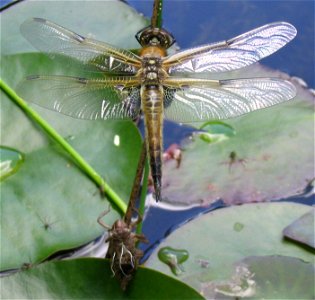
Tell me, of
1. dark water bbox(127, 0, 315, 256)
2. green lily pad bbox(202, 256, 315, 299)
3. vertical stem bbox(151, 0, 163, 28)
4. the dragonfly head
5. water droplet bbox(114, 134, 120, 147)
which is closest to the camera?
vertical stem bbox(151, 0, 163, 28)

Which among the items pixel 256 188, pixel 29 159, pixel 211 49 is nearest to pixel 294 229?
pixel 256 188

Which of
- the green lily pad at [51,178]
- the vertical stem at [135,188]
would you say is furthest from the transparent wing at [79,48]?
the vertical stem at [135,188]

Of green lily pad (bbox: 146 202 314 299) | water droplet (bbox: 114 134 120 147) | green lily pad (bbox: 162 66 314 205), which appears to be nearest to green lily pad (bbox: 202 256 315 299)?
green lily pad (bbox: 146 202 314 299)

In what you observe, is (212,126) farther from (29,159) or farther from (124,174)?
(29,159)

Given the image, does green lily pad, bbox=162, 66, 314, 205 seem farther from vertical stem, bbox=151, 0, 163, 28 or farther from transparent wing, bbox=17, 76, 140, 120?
vertical stem, bbox=151, 0, 163, 28

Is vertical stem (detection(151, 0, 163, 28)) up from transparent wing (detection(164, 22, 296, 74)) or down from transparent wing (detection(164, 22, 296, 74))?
up

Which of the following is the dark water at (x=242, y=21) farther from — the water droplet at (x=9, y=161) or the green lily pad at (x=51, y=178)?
the water droplet at (x=9, y=161)

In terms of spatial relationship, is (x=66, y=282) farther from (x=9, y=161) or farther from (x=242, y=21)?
(x=242, y=21)

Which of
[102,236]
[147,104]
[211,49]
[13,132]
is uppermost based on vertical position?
[211,49]
